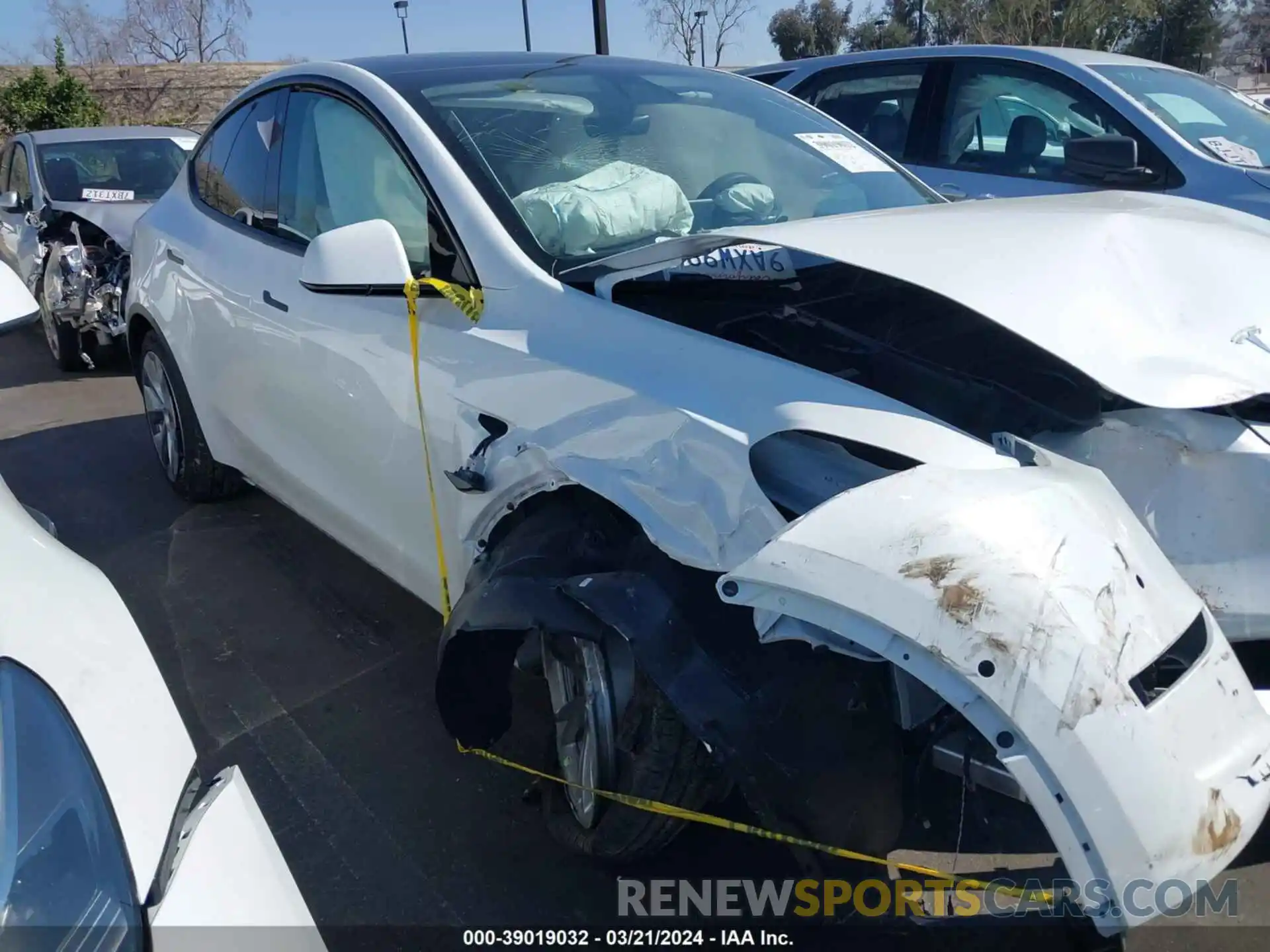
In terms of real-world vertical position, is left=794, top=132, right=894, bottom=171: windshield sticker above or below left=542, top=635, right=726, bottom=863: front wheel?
above

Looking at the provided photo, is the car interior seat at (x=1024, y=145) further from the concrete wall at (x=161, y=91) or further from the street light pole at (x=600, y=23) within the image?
the concrete wall at (x=161, y=91)

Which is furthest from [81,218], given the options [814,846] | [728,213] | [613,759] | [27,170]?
[814,846]

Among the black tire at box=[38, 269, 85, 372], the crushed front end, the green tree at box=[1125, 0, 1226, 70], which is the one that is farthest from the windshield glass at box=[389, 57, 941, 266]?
Result: the green tree at box=[1125, 0, 1226, 70]

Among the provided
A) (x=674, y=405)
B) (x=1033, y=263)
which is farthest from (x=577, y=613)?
(x=1033, y=263)

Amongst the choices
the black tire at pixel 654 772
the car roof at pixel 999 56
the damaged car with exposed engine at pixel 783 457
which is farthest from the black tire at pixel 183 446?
the car roof at pixel 999 56

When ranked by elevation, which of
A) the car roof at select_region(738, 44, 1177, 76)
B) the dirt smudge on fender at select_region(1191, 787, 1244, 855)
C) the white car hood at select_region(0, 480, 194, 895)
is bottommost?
the dirt smudge on fender at select_region(1191, 787, 1244, 855)

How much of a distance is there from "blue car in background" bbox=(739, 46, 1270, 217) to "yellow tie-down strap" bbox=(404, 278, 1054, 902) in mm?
3157

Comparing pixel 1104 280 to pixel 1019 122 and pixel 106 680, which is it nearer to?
pixel 106 680

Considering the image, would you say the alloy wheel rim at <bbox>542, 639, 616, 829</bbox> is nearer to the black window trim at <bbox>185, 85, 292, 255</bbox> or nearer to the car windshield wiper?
the car windshield wiper

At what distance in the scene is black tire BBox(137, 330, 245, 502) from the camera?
446cm

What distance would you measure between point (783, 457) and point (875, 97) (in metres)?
5.04

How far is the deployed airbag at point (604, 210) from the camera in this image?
105 inches

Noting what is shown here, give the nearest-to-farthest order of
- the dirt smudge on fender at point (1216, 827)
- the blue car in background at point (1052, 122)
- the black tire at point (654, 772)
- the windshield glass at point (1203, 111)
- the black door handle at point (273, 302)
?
the dirt smudge on fender at point (1216, 827), the black tire at point (654, 772), the black door handle at point (273, 302), the blue car in background at point (1052, 122), the windshield glass at point (1203, 111)

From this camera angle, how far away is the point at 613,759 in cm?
223
